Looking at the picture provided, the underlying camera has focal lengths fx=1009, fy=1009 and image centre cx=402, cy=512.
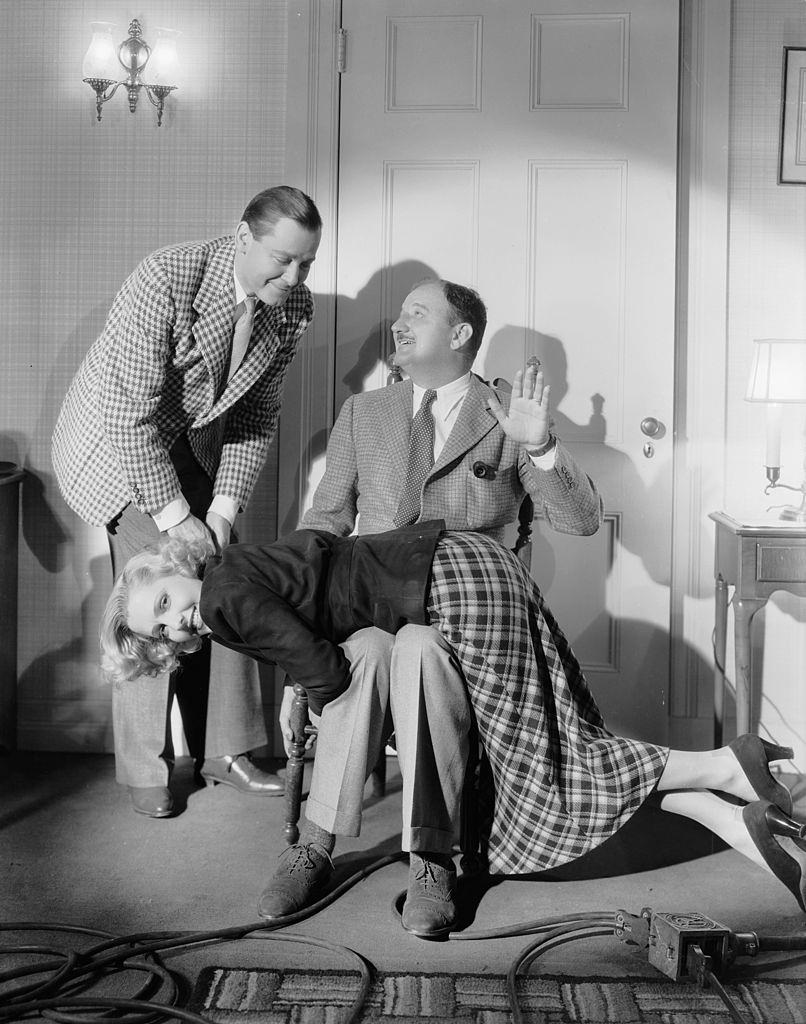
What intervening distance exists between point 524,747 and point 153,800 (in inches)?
42.1

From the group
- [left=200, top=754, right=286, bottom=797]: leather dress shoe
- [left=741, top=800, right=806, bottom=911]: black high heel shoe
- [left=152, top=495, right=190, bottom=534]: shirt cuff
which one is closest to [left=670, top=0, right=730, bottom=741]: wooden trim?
[left=741, top=800, right=806, bottom=911]: black high heel shoe

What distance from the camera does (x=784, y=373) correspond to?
2.72m

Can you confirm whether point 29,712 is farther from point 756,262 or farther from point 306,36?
point 756,262

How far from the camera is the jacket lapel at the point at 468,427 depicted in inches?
96.2

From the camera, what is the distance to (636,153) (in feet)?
9.70

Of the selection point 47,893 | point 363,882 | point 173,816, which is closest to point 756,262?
point 363,882

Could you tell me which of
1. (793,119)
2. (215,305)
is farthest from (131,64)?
(793,119)

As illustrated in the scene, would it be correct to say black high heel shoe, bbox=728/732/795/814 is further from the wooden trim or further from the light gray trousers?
the wooden trim

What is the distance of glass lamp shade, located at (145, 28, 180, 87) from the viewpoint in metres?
2.96

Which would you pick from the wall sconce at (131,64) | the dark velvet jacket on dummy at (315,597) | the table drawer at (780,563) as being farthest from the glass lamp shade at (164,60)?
the table drawer at (780,563)

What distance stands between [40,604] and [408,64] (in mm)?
1967

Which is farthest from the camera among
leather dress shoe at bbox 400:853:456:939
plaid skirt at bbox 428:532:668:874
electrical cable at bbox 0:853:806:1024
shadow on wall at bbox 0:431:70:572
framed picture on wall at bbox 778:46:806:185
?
shadow on wall at bbox 0:431:70:572

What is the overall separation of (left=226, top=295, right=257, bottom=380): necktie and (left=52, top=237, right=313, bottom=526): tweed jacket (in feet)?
0.08

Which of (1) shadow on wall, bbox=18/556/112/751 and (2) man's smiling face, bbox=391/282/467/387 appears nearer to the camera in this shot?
(2) man's smiling face, bbox=391/282/467/387
